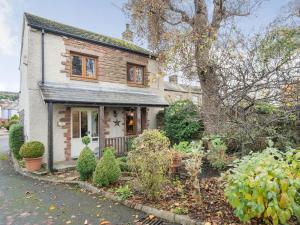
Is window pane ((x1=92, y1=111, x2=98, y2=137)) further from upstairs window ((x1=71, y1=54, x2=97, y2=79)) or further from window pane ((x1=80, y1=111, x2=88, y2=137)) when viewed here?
upstairs window ((x1=71, y1=54, x2=97, y2=79))

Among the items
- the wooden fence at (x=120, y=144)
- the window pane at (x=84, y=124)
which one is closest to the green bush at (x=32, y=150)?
the window pane at (x=84, y=124)

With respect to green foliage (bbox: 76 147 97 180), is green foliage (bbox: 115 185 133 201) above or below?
below

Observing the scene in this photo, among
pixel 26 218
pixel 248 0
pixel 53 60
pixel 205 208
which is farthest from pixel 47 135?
pixel 248 0

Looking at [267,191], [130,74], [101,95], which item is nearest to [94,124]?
[101,95]

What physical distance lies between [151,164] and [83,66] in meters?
7.83

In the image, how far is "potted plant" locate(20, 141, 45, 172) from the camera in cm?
804

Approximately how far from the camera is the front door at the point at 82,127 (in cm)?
1022

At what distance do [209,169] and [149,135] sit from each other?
3.10 m

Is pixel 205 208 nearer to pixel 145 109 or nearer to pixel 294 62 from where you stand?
pixel 294 62

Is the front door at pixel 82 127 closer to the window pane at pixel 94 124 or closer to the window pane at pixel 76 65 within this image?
the window pane at pixel 94 124

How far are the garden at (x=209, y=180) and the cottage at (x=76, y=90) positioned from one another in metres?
1.46

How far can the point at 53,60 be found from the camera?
9672 mm

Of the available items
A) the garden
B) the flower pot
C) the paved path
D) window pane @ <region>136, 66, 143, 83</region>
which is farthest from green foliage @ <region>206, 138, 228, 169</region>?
window pane @ <region>136, 66, 143, 83</region>

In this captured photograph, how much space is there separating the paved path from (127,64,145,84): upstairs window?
7.92m
